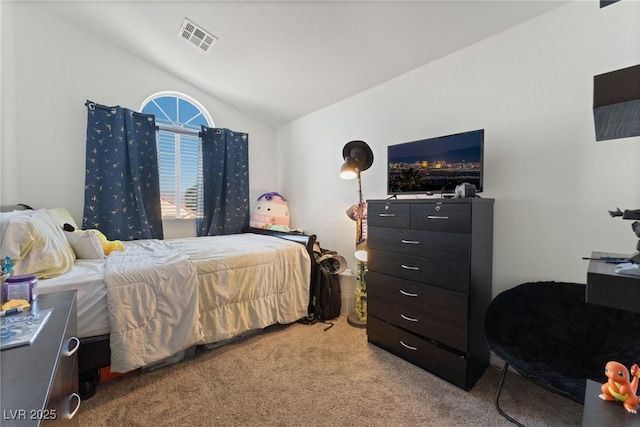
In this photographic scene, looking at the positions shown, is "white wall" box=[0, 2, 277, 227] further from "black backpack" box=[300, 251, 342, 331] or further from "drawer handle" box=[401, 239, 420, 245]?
"drawer handle" box=[401, 239, 420, 245]

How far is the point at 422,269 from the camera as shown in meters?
1.81

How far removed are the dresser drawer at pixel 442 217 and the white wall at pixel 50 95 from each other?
323cm

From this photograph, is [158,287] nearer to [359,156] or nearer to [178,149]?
[359,156]

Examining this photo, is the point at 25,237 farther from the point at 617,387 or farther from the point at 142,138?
the point at 617,387

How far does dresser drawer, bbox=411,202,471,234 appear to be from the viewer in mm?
1598

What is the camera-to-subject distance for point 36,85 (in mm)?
2533

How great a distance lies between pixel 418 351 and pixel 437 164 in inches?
51.2

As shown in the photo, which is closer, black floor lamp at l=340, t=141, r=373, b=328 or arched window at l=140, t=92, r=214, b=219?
black floor lamp at l=340, t=141, r=373, b=328

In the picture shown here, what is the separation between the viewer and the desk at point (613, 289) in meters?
0.67

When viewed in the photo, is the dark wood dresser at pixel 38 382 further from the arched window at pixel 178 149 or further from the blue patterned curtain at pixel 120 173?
the arched window at pixel 178 149

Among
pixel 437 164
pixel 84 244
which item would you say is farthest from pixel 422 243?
pixel 84 244

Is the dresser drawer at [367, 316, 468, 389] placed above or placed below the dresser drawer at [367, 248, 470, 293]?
below

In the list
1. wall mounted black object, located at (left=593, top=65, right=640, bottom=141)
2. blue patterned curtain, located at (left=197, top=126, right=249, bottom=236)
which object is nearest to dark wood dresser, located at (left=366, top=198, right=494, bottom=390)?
wall mounted black object, located at (left=593, top=65, right=640, bottom=141)

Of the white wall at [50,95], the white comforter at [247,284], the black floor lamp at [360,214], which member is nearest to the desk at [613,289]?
the black floor lamp at [360,214]
